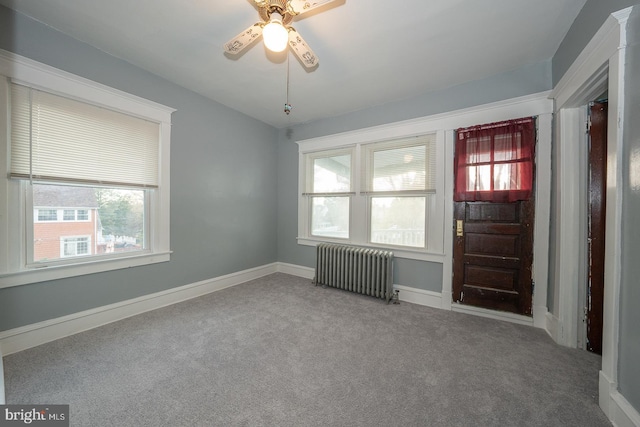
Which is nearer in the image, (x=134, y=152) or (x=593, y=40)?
(x=593, y=40)

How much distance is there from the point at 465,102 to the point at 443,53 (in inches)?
31.6

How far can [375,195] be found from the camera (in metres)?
3.56

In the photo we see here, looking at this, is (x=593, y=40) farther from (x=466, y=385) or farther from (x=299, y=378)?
(x=299, y=378)

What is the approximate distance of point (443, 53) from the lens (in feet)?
7.79

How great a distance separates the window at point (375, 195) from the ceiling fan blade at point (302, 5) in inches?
87.3

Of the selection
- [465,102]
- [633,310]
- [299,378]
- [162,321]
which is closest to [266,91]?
[465,102]

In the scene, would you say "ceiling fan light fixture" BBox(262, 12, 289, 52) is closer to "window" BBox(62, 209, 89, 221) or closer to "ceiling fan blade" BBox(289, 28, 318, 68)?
"ceiling fan blade" BBox(289, 28, 318, 68)

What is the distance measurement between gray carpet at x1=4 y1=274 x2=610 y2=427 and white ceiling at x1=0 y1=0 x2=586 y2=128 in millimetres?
2530

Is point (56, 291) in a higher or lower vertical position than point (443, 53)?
lower

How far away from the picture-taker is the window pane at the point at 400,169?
Answer: 3.24 metres

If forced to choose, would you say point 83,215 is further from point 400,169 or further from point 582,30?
point 582,30

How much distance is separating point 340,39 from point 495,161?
2131 mm

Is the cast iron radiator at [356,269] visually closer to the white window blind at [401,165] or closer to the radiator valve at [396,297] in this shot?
the radiator valve at [396,297]

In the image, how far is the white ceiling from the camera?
1873 millimetres
